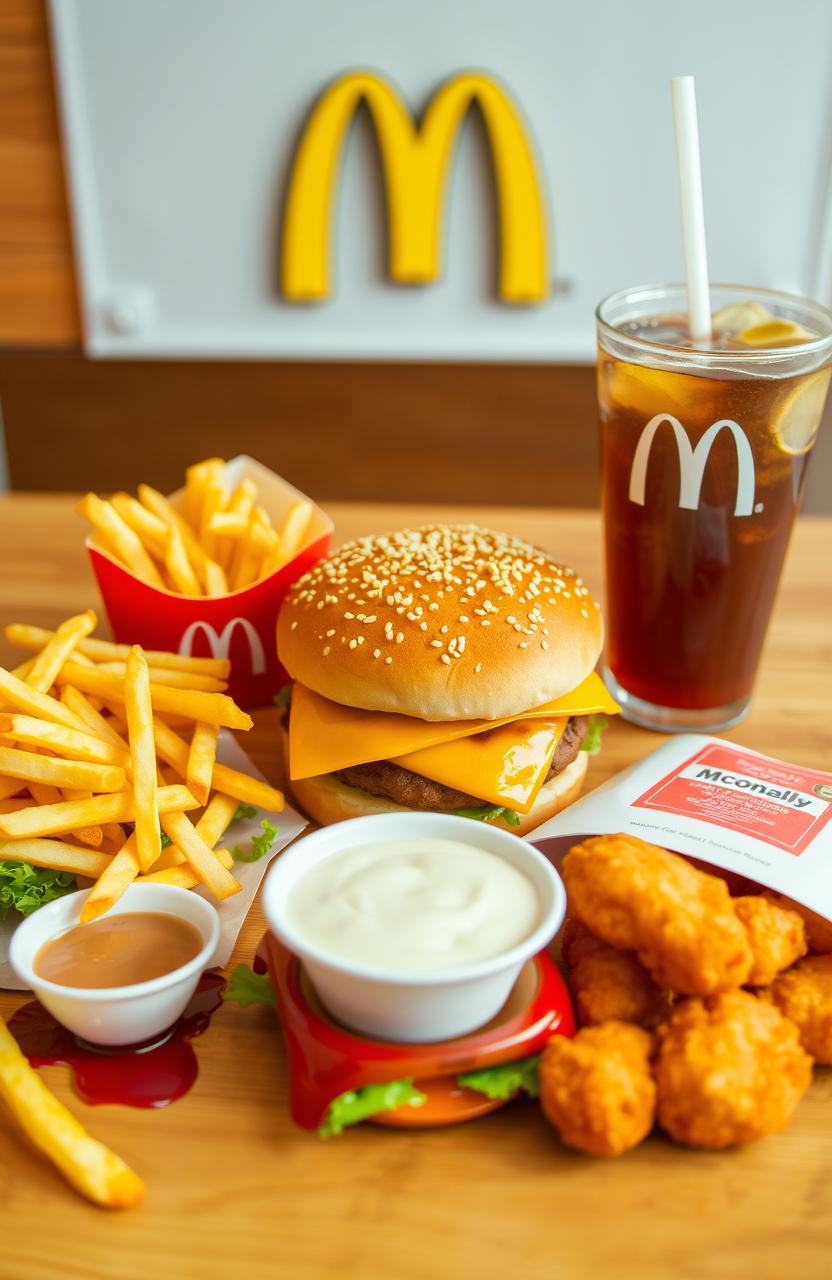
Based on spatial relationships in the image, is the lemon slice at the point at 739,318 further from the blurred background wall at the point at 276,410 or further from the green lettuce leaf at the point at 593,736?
the blurred background wall at the point at 276,410

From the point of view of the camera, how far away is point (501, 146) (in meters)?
5.23

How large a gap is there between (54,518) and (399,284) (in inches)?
114

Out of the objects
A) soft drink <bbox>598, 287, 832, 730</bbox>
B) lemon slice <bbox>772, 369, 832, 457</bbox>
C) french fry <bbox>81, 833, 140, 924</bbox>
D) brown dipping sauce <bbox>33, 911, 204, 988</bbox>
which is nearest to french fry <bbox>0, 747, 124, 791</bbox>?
french fry <bbox>81, 833, 140, 924</bbox>

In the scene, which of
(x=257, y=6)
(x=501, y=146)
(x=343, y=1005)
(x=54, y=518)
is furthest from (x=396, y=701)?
(x=257, y=6)

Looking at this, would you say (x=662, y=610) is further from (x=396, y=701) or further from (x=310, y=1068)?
(x=310, y=1068)

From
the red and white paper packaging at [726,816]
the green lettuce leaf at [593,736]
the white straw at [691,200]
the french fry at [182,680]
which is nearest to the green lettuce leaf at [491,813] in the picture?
the red and white paper packaging at [726,816]

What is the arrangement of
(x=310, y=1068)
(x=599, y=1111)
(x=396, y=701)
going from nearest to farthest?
(x=599, y=1111), (x=310, y=1068), (x=396, y=701)

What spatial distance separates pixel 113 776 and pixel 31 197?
4870 mm

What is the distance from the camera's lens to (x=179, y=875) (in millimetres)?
1751

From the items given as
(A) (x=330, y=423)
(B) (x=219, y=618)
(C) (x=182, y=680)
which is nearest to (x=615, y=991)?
(C) (x=182, y=680)

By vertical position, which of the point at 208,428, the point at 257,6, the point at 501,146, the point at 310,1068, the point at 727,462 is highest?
the point at 257,6

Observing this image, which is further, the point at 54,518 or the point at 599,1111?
the point at 54,518

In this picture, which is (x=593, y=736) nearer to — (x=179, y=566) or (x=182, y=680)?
(x=182, y=680)

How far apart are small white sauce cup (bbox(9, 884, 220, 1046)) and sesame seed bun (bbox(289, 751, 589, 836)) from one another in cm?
41
